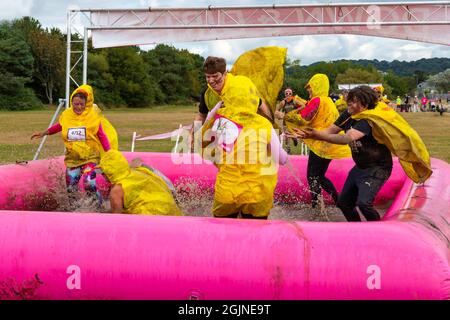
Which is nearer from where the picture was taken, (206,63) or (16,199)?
(206,63)

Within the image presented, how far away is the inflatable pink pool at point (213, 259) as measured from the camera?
3.03 metres

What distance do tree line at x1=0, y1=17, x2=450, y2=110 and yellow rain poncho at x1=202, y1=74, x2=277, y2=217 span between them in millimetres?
33594

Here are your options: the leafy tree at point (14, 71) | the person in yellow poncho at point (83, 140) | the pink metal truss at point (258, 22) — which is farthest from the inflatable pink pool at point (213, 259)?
the leafy tree at point (14, 71)

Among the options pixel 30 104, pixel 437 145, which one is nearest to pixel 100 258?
pixel 437 145

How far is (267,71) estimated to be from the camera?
192 inches

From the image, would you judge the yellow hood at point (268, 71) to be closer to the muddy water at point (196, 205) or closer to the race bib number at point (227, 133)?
the race bib number at point (227, 133)

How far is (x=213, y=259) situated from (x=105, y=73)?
59014mm

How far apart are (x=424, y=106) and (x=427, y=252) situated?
1713 inches

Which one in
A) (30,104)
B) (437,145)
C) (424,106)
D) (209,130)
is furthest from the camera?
(30,104)

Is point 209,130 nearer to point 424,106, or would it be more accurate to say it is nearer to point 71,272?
point 71,272

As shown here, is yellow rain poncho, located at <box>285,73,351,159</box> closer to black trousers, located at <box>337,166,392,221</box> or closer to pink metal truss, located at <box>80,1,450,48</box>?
black trousers, located at <box>337,166,392,221</box>

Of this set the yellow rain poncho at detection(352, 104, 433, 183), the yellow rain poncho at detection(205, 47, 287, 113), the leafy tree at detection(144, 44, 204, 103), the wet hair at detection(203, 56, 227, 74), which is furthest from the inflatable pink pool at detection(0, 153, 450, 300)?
the leafy tree at detection(144, 44, 204, 103)
